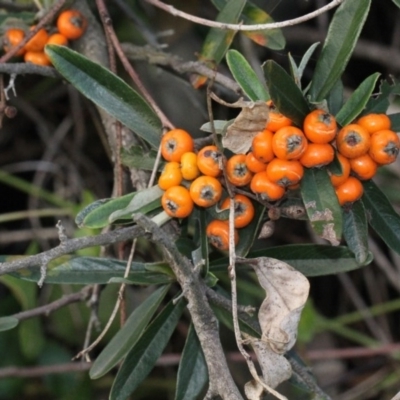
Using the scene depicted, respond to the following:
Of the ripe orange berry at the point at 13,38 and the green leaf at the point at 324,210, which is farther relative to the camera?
the ripe orange berry at the point at 13,38

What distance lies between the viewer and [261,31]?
1.23 meters

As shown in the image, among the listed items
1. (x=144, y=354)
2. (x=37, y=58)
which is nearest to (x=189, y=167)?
(x=144, y=354)

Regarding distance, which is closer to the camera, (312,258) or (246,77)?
(246,77)

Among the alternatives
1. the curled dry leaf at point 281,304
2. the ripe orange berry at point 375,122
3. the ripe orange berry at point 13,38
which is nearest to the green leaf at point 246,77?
the ripe orange berry at point 375,122

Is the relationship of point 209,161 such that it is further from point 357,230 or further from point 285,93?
point 357,230

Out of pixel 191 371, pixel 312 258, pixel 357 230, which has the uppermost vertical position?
pixel 357 230

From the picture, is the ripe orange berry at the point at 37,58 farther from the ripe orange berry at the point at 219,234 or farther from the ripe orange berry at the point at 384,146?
the ripe orange berry at the point at 384,146

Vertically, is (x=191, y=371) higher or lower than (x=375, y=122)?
lower

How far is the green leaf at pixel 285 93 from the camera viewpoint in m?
0.91

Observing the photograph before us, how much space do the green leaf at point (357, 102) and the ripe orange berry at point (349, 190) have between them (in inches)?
3.4

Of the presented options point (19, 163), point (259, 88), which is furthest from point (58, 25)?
point (19, 163)

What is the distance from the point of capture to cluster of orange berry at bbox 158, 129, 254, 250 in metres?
1.00

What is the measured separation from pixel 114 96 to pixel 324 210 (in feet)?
A: 1.33

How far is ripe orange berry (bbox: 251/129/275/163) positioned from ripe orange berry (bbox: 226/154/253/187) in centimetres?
4
